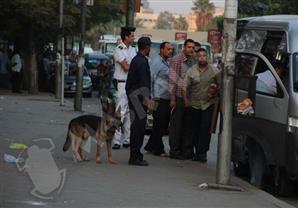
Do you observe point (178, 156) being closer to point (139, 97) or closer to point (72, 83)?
point (139, 97)

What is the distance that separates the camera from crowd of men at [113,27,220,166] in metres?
10.7

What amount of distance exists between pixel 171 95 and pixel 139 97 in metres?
1.20

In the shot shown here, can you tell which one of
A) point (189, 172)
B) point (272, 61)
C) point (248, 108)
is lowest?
point (189, 172)

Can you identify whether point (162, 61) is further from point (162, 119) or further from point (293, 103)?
point (293, 103)

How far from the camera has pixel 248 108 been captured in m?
9.30

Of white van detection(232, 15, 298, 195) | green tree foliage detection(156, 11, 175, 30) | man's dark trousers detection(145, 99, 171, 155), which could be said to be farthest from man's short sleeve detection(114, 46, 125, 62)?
green tree foliage detection(156, 11, 175, 30)

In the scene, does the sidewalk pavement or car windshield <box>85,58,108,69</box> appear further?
car windshield <box>85,58,108,69</box>

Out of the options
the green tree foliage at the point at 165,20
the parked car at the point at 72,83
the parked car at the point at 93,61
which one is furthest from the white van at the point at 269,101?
the green tree foliage at the point at 165,20

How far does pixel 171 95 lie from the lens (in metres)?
11.7

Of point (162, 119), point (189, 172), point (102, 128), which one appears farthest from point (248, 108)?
point (162, 119)

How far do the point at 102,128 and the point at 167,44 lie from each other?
103 inches

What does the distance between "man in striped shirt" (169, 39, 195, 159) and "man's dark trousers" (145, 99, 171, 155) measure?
0.32m

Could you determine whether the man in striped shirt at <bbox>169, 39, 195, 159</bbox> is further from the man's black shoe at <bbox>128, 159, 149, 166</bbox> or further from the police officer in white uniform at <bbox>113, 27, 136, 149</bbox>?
the man's black shoe at <bbox>128, 159, 149, 166</bbox>

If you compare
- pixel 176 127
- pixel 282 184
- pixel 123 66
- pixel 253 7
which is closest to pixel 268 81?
pixel 282 184
